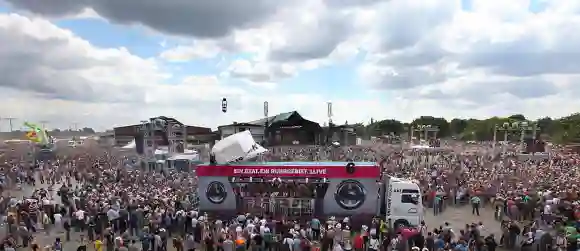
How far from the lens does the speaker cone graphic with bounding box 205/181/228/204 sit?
792 inches

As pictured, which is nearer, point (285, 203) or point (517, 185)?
point (285, 203)

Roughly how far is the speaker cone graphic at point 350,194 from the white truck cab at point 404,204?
4.66ft

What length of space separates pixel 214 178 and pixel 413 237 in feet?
28.3

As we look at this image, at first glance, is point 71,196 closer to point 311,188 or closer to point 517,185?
point 311,188

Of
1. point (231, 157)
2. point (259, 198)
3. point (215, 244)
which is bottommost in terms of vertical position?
point (215, 244)

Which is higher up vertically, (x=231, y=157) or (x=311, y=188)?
(x=231, y=157)

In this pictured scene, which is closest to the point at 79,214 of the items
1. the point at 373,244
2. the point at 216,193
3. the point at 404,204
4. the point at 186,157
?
the point at 216,193

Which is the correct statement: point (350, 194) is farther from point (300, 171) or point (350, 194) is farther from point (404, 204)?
point (404, 204)

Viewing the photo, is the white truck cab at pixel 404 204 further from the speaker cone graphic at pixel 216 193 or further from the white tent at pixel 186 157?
the white tent at pixel 186 157

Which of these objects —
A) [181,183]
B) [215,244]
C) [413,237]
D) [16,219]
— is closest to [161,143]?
[181,183]

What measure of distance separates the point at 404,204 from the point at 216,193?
7.53 metres

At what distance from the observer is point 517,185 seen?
2531 centimetres

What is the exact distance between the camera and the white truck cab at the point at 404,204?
17.9 metres

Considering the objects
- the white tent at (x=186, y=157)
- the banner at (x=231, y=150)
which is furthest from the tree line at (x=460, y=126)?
the banner at (x=231, y=150)
